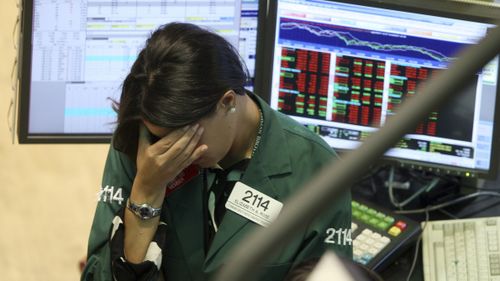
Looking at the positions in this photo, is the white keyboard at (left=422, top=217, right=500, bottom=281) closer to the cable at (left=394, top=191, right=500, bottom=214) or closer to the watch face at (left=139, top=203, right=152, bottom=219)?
the cable at (left=394, top=191, right=500, bottom=214)

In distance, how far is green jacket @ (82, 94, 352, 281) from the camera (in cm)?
144

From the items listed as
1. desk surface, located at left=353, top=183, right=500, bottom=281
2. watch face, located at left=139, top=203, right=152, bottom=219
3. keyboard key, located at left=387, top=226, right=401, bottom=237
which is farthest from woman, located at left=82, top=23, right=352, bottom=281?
desk surface, located at left=353, top=183, right=500, bottom=281

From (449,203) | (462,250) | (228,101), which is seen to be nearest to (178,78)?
(228,101)

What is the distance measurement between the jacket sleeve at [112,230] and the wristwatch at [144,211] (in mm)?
39

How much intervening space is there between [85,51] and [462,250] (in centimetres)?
97

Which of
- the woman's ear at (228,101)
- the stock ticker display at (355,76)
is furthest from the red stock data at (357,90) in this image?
the woman's ear at (228,101)

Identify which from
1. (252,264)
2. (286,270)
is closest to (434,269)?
(286,270)

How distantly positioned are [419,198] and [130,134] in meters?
0.85

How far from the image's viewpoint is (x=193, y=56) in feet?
4.06

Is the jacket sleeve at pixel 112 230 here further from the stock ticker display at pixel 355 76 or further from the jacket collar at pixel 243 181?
the stock ticker display at pixel 355 76

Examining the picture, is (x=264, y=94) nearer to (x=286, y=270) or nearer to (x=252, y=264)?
(x=286, y=270)

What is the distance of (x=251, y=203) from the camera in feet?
4.74

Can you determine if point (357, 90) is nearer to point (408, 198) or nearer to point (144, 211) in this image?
point (408, 198)

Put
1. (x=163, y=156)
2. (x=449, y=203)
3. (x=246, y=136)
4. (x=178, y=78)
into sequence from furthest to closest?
(x=449, y=203), (x=246, y=136), (x=163, y=156), (x=178, y=78)
